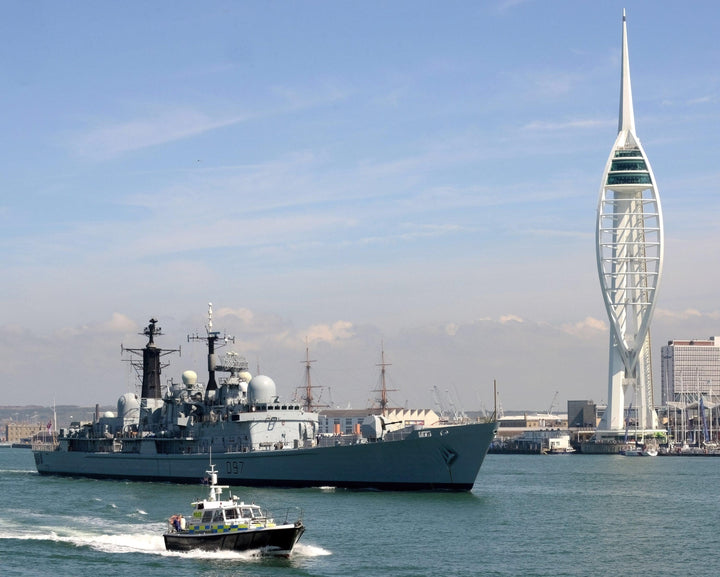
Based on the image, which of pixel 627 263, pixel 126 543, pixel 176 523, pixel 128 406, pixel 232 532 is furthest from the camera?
pixel 627 263

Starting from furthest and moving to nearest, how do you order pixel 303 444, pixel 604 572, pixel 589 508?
pixel 303 444, pixel 589 508, pixel 604 572

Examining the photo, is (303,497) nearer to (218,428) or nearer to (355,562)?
(218,428)

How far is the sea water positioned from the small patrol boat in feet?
1.42

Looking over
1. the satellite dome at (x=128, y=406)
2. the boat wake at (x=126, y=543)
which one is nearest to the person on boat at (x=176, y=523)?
the boat wake at (x=126, y=543)

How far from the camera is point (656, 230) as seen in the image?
500 ft

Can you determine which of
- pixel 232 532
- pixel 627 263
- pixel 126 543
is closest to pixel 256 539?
pixel 232 532

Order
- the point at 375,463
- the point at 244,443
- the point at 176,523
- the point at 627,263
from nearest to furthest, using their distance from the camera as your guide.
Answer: the point at 176,523, the point at 375,463, the point at 244,443, the point at 627,263

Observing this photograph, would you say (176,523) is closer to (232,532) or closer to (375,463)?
(232,532)

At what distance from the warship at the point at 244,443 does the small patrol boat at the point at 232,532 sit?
16302 millimetres

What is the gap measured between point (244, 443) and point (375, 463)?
10.9 meters

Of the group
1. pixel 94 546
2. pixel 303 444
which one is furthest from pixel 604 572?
pixel 303 444

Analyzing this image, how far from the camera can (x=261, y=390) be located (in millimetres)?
68062

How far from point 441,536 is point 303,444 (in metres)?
23.7

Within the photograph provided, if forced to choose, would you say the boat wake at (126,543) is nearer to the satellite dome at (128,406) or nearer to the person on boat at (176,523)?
the person on boat at (176,523)
